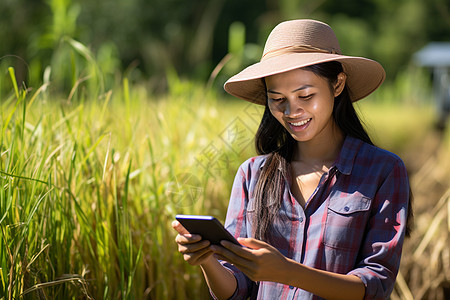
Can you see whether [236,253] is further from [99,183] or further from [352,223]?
[99,183]

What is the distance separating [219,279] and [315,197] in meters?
0.30

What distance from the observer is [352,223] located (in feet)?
4.31

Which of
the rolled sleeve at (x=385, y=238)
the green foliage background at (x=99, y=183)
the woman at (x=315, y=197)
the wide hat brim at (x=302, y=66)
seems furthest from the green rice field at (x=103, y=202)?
the rolled sleeve at (x=385, y=238)

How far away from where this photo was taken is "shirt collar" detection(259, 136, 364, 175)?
1372 mm


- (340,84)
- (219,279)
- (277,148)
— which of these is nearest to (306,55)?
(340,84)

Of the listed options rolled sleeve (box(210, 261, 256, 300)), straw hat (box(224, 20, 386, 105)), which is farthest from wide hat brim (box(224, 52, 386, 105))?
rolled sleeve (box(210, 261, 256, 300))

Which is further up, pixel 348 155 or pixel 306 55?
pixel 306 55

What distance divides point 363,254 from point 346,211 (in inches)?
4.2

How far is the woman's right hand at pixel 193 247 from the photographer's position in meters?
1.23

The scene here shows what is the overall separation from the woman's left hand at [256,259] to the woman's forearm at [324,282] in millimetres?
30

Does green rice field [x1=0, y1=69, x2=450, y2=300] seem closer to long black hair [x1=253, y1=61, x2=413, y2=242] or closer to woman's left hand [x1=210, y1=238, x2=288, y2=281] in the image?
long black hair [x1=253, y1=61, x2=413, y2=242]

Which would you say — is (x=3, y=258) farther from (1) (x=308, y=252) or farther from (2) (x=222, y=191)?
(2) (x=222, y=191)

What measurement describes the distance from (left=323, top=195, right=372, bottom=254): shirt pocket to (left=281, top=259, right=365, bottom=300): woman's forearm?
9 cm

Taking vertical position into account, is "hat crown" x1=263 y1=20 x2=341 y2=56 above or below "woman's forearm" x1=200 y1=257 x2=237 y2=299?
above
